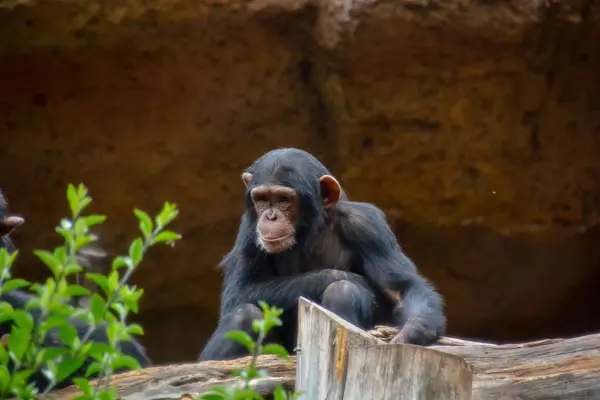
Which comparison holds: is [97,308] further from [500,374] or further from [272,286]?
[272,286]

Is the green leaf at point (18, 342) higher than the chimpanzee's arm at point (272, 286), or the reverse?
the green leaf at point (18, 342)

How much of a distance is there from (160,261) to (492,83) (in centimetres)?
283

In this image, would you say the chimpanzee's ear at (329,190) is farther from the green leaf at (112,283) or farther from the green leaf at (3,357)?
the green leaf at (3,357)

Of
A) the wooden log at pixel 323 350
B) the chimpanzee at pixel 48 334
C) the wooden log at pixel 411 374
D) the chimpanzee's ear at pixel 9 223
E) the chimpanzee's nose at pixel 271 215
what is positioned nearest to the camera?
the wooden log at pixel 411 374

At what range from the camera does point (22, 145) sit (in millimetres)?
8062

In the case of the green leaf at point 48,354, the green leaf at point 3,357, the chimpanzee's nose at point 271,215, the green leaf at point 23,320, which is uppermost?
the green leaf at point 23,320

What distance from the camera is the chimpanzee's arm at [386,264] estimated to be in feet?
Answer: 18.3

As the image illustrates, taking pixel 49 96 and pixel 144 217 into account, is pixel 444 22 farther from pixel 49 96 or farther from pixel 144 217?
pixel 144 217

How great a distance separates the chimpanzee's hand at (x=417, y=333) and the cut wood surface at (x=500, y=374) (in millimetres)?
515

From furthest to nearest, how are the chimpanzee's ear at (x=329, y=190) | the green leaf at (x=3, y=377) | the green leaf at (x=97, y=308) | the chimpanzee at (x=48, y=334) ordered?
the chimpanzee's ear at (x=329, y=190)
the chimpanzee at (x=48, y=334)
the green leaf at (x=97, y=308)
the green leaf at (x=3, y=377)

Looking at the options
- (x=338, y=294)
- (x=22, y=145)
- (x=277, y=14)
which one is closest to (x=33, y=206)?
(x=22, y=145)

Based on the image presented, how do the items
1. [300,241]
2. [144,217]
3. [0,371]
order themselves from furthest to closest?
[300,241], [144,217], [0,371]

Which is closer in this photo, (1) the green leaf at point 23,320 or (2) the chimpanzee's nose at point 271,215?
(1) the green leaf at point 23,320

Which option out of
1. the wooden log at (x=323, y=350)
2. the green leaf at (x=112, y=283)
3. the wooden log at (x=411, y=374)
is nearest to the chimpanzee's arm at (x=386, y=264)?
the wooden log at (x=323, y=350)
